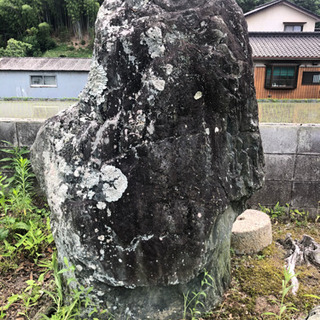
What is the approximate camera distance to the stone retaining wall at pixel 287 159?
3.97 m

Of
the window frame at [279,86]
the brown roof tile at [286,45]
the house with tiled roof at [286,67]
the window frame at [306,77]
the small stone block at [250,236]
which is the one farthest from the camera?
the window frame at [306,77]

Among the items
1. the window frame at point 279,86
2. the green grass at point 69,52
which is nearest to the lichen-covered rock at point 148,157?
the window frame at point 279,86

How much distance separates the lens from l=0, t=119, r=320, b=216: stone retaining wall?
3.97 meters

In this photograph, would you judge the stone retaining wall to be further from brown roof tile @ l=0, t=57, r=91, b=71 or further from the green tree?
the green tree

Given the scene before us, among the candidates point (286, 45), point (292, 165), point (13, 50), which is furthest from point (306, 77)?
point (13, 50)

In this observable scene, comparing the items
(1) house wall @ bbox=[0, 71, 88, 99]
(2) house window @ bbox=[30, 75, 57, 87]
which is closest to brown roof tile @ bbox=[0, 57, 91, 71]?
(1) house wall @ bbox=[0, 71, 88, 99]

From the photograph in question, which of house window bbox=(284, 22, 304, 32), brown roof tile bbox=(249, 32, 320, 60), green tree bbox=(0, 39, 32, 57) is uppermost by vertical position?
house window bbox=(284, 22, 304, 32)

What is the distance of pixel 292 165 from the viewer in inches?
159

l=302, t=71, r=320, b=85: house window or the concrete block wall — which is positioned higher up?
l=302, t=71, r=320, b=85: house window

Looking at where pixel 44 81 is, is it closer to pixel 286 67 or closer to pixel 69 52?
pixel 286 67

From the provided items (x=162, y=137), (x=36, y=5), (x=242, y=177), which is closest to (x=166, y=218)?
(x=162, y=137)

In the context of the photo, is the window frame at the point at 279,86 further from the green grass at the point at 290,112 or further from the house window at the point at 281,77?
the green grass at the point at 290,112

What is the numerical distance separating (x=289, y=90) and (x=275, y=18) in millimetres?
9388

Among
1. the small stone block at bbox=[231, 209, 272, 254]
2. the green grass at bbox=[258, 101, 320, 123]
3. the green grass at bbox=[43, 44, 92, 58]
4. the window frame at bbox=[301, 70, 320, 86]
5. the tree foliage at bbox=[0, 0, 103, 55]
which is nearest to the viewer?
the small stone block at bbox=[231, 209, 272, 254]
